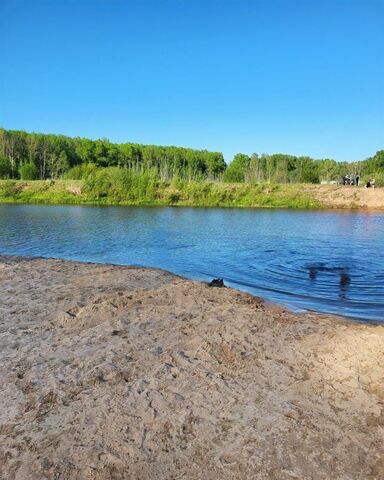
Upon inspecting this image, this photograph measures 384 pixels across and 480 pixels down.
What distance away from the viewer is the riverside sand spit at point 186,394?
13.5 feet

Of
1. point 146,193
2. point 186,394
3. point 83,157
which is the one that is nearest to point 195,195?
point 146,193

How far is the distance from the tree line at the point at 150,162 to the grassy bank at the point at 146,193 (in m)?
12.5

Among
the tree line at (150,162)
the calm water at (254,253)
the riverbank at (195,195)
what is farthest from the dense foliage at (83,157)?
the calm water at (254,253)

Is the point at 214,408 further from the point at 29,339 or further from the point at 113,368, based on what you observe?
the point at 29,339

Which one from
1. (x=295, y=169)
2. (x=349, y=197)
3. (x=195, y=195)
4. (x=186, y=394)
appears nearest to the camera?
(x=186, y=394)

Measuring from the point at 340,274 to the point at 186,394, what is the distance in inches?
470

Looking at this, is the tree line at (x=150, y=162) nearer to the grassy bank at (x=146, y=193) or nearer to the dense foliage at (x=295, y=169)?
the dense foliage at (x=295, y=169)

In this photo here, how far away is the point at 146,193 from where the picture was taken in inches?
2830

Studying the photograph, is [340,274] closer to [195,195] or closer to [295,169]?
[195,195]

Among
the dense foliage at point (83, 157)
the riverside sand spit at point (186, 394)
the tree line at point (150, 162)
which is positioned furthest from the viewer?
the dense foliage at point (83, 157)

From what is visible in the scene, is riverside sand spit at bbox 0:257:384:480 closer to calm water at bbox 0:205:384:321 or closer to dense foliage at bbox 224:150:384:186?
calm water at bbox 0:205:384:321

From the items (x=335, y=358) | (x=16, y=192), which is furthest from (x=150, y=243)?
(x=16, y=192)

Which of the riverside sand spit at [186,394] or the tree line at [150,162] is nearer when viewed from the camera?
the riverside sand spit at [186,394]

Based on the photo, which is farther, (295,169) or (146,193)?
(295,169)
